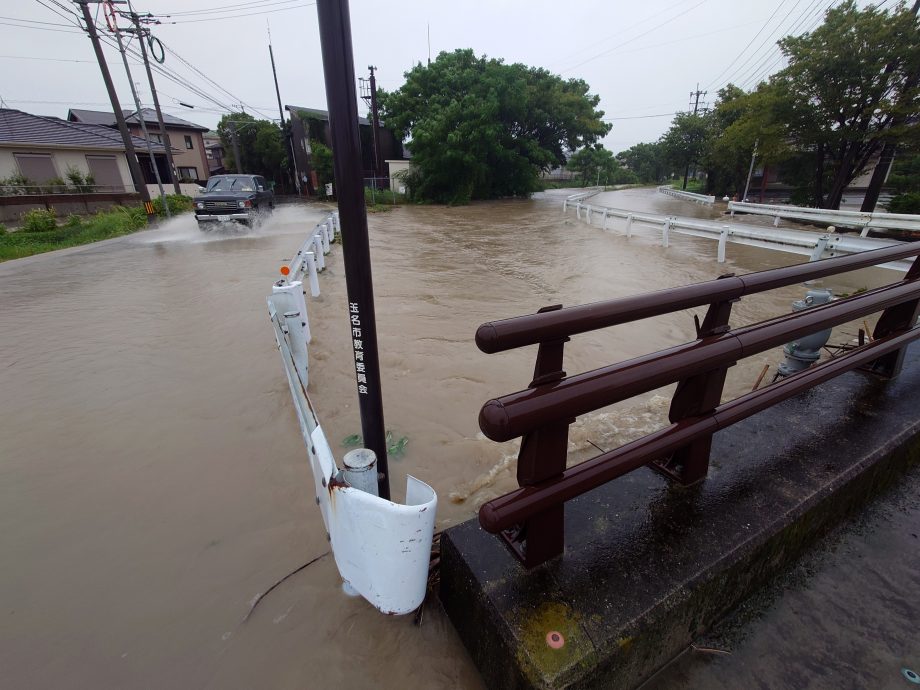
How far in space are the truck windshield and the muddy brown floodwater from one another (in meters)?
8.84

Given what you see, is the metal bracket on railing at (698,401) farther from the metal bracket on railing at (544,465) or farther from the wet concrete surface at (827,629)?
A: the metal bracket on railing at (544,465)

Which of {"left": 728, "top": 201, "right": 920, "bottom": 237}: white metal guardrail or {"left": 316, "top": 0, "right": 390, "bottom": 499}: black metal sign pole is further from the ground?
{"left": 316, "top": 0, "right": 390, "bottom": 499}: black metal sign pole

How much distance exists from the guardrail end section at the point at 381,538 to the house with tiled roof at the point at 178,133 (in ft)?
150

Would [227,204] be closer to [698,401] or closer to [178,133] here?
[698,401]

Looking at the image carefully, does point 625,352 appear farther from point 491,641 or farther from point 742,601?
point 491,641

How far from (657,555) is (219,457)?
303cm

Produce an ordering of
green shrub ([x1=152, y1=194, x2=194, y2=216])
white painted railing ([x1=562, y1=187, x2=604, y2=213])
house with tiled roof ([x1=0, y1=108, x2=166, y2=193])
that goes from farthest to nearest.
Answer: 1. house with tiled roof ([x1=0, y1=108, x2=166, y2=193])
2. white painted railing ([x1=562, y1=187, x2=604, y2=213])
3. green shrub ([x1=152, y1=194, x2=194, y2=216])

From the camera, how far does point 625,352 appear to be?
17.6ft

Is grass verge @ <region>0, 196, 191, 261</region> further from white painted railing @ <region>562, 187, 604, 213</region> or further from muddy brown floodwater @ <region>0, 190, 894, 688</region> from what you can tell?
white painted railing @ <region>562, 187, 604, 213</region>

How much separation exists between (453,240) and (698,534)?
13.9m

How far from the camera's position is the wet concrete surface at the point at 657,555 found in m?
1.39

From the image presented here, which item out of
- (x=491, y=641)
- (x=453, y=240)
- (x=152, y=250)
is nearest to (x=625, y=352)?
(x=491, y=641)

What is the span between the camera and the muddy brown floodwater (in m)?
1.85

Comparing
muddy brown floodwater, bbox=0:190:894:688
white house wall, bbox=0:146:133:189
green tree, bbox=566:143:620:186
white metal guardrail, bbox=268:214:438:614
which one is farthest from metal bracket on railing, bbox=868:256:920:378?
green tree, bbox=566:143:620:186
